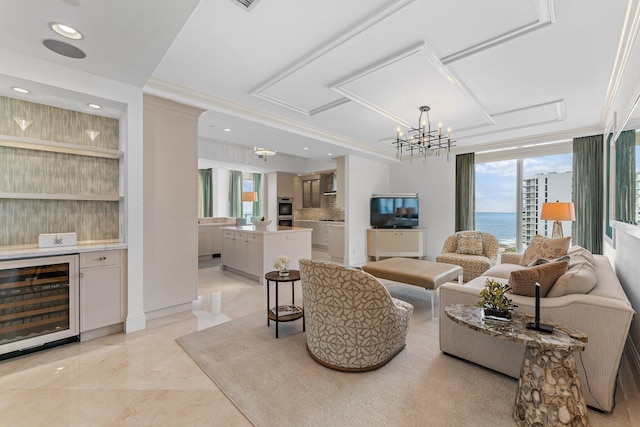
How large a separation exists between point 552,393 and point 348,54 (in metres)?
2.89

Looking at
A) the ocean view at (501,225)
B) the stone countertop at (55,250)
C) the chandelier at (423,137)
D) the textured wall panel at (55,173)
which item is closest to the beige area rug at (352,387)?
the stone countertop at (55,250)

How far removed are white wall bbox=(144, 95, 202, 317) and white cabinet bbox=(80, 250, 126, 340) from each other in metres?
0.30

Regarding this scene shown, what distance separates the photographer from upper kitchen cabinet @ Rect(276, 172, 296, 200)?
836 centimetres

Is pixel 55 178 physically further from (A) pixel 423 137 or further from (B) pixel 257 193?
(B) pixel 257 193

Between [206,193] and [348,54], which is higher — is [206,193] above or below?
below

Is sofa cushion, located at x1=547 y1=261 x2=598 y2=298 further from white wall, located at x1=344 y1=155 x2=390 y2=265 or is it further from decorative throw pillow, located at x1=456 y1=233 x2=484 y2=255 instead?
white wall, located at x1=344 y1=155 x2=390 y2=265

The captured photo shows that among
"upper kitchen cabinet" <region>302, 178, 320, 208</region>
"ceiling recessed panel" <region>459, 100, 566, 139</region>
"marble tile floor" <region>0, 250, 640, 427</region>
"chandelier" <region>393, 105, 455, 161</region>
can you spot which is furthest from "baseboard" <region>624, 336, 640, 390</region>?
"upper kitchen cabinet" <region>302, 178, 320, 208</region>

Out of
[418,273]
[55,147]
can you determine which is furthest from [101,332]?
[418,273]

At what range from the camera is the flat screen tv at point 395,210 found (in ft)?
21.7

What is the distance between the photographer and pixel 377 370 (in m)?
2.16

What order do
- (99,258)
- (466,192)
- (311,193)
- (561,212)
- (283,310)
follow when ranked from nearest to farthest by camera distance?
(99,258), (283,310), (561,212), (466,192), (311,193)

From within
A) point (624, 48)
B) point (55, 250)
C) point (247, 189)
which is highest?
point (624, 48)

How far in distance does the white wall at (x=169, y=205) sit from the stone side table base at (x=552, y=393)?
3.36 m

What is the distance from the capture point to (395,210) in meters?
6.69
